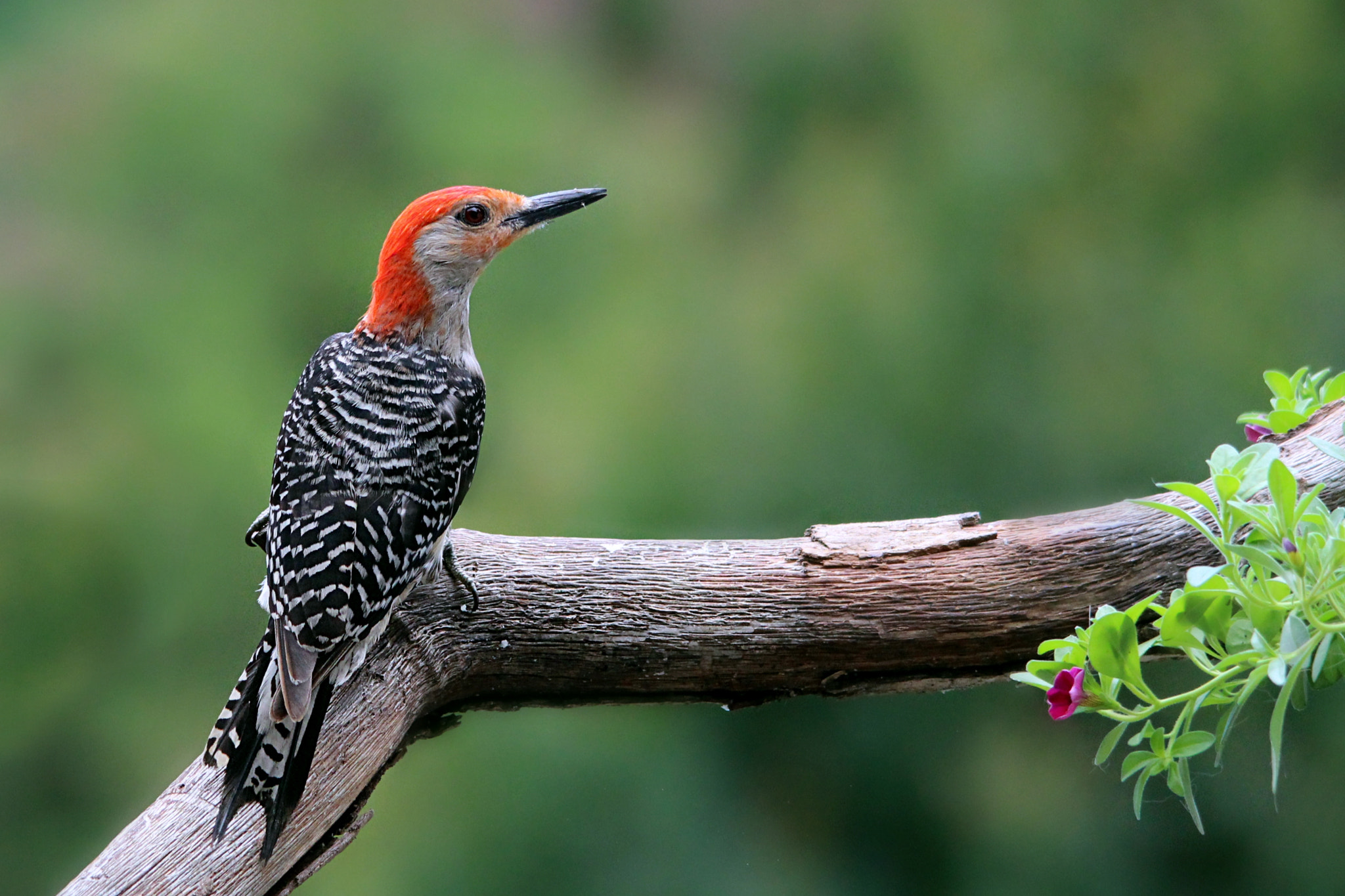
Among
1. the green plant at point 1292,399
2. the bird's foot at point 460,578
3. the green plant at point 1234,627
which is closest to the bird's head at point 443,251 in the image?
the bird's foot at point 460,578

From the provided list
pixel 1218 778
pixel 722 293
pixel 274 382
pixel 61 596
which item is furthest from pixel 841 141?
pixel 61 596

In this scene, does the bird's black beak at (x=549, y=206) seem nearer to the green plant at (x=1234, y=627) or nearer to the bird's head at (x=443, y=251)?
the bird's head at (x=443, y=251)

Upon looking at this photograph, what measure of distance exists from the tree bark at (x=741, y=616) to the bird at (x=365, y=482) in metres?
0.06

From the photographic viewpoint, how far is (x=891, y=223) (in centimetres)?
250

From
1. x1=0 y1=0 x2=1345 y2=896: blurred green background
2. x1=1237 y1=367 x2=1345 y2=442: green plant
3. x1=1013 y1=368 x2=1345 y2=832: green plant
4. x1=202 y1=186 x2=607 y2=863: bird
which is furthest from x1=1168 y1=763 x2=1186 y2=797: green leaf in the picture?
x1=0 y1=0 x2=1345 y2=896: blurred green background

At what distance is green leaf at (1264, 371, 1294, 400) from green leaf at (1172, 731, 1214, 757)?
0.42 m

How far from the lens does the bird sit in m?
1.38

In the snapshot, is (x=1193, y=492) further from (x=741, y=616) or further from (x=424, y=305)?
(x=424, y=305)

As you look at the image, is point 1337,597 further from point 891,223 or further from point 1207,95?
point 1207,95

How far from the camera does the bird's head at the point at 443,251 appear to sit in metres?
1.76

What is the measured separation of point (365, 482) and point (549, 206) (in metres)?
0.55

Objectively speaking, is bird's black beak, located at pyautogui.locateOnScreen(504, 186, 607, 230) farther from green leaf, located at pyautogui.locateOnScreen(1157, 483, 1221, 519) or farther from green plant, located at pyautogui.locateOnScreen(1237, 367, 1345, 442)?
green leaf, located at pyautogui.locateOnScreen(1157, 483, 1221, 519)

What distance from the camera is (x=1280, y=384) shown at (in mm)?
1165

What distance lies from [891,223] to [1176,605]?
1.74m
